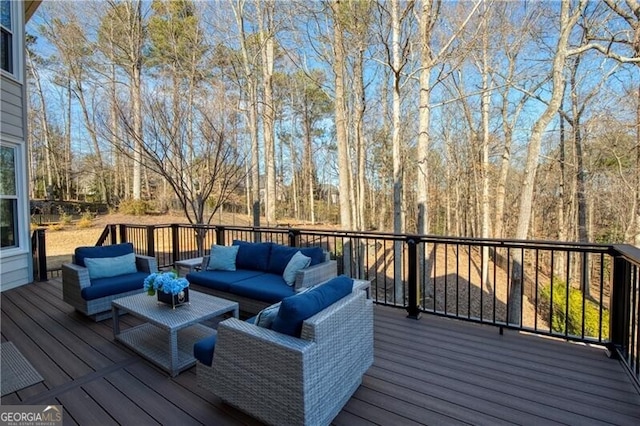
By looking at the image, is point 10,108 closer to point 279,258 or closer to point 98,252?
point 98,252

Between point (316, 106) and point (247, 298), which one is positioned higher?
point (316, 106)

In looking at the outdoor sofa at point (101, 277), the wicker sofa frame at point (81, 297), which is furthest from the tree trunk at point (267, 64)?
the wicker sofa frame at point (81, 297)

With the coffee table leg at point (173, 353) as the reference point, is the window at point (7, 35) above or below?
above

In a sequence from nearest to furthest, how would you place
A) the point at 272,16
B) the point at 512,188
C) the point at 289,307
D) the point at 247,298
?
the point at 289,307 < the point at 247,298 < the point at 272,16 < the point at 512,188

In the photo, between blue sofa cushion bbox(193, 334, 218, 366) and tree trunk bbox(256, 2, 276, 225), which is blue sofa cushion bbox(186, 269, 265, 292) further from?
tree trunk bbox(256, 2, 276, 225)

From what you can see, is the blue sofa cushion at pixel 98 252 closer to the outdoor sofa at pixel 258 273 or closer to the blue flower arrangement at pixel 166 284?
the outdoor sofa at pixel 258 273

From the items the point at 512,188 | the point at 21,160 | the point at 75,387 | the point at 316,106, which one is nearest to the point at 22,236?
the point at 21,160

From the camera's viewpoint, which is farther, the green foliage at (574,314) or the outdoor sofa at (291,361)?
the green foliage at (574,314)

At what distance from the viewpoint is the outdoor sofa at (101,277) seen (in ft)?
11.6

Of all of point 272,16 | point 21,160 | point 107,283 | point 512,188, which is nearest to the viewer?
point 107,283

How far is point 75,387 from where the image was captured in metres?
2.29

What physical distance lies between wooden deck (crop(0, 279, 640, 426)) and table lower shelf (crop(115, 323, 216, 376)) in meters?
0.06

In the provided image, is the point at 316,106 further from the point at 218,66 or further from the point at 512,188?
the point at 512,188

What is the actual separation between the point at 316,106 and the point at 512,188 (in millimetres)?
9272
